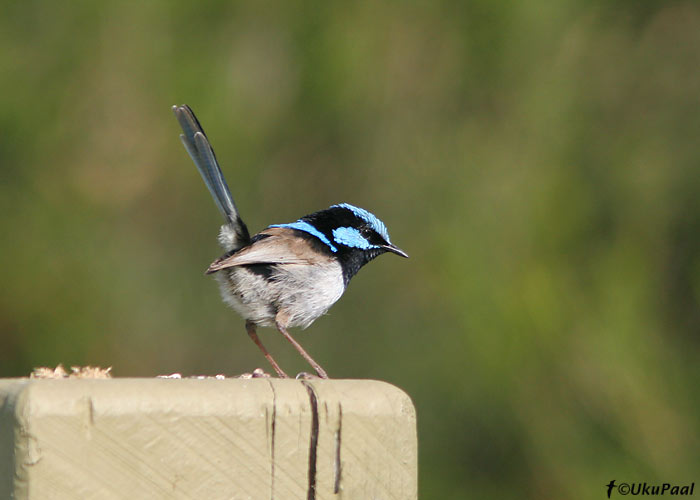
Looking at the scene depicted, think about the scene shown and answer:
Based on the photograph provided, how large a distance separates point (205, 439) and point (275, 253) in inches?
99.9

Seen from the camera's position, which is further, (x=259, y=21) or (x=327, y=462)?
(x=259, y=21)

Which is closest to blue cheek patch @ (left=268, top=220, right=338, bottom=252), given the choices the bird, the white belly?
the bird

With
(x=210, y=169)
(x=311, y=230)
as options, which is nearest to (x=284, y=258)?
(x=311, y=230)

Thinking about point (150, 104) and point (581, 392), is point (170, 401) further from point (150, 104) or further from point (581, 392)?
point (150, 104)

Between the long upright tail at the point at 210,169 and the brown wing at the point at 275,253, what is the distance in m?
0.15

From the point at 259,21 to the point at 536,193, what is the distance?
7.20 ft

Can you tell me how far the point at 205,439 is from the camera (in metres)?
1.82

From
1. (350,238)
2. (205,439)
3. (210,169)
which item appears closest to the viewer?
(205,439)

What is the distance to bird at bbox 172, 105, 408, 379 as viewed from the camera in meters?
4.34

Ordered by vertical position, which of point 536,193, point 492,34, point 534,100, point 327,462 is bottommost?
point 327,462

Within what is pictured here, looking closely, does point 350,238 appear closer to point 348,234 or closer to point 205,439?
point 348,234

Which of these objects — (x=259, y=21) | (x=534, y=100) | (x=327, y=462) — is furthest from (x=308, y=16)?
(x=327, y=462)

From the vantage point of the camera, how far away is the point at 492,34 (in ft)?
20.6

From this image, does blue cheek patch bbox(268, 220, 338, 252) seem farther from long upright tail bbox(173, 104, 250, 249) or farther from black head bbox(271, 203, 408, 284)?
long upright tail bbox(173, 104, 250, 249)
